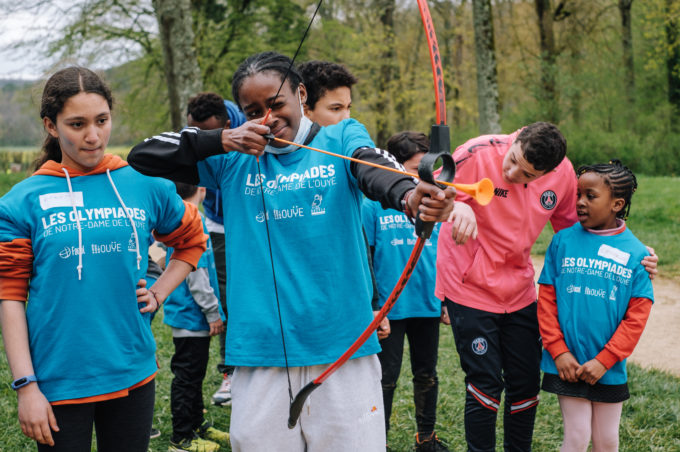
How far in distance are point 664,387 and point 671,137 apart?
65.0 feet

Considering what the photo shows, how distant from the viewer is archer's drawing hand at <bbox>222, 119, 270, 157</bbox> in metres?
1.87

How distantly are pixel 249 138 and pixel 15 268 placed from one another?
0.92 meters

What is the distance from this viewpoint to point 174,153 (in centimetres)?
205

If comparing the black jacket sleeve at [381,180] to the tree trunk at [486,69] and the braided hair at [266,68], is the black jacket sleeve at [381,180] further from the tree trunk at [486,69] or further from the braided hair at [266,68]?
the tree trunk at [486,69]

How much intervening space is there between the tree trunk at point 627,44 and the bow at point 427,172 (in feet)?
77.5

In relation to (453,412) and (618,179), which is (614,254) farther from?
(453,412)

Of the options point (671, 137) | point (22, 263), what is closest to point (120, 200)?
point (22, 263)

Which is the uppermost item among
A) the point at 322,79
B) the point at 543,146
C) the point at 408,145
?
the point at 322,79

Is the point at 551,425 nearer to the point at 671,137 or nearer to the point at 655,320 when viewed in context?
the point at 655,320

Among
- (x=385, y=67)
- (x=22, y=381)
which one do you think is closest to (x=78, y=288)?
(x=22, y=381)

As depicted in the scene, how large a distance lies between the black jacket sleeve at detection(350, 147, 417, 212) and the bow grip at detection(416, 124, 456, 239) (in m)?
0.10

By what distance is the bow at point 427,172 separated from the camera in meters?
1.56

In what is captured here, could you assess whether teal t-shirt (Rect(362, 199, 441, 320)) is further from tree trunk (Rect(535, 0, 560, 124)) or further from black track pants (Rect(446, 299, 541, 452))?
tree trunk (Rect(535, 0, 560, 124))

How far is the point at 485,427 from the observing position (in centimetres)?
Result: 298
